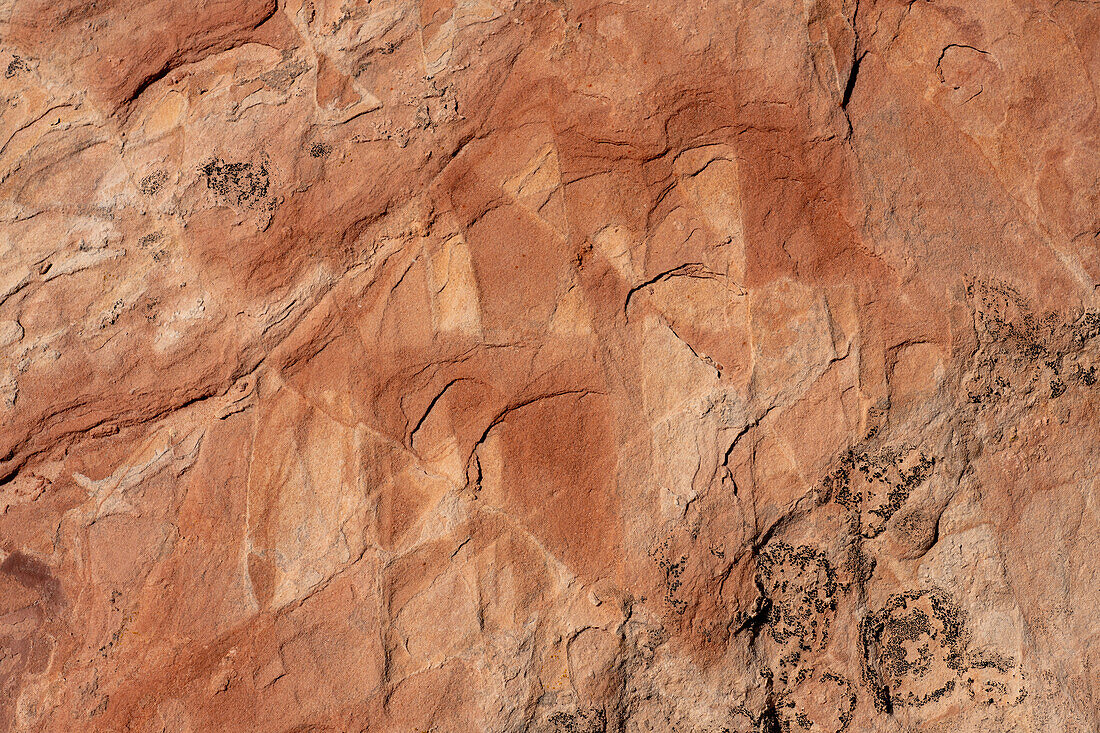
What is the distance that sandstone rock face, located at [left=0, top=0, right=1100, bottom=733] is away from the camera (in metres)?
3.47

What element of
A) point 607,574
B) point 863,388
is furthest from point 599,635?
point 863,388

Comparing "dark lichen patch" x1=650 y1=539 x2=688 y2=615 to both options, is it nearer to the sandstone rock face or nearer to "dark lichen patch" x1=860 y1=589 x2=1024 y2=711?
the sandstone rock face

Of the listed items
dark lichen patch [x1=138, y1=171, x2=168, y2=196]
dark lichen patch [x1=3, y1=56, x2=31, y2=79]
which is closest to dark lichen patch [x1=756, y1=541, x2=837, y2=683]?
dark lichen patch [x1=138, y1=171, x2=168, y2=196]

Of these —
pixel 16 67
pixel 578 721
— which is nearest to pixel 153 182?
pixel 16 67

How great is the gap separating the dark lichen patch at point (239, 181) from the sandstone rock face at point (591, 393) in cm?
3

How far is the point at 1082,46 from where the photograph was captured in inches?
142

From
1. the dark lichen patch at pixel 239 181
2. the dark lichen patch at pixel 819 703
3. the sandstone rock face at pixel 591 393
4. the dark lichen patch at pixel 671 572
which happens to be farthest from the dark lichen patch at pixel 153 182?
the dark lichen patch at pixel 819 703

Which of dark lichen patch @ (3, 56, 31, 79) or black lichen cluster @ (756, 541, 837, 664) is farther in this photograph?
dark lichen patch @ (3, 56, 31, 79)

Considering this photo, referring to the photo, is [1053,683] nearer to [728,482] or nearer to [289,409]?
[728,482]

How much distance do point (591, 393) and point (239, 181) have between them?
6.68 feet

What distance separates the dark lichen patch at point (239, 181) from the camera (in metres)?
3.81

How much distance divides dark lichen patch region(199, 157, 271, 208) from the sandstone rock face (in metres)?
0.03

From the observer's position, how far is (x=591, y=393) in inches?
142

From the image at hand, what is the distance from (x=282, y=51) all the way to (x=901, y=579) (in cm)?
391
